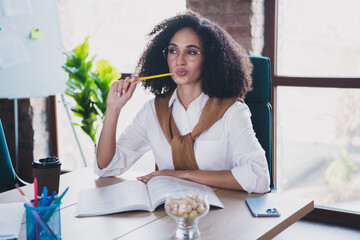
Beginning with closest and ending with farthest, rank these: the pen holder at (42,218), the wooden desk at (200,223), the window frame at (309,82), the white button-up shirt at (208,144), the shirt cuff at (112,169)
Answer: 1. the pen holder at (42,218)
2. the wooden desk at (200,223)
3. the white button-up shirt at (208,144)
4. the shirt cuff at (112,169)
5. the window frame at (309,82)

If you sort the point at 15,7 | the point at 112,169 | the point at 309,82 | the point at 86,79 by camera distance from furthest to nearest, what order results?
the point at 86,79
the point at 15,7
the point at 309,82
the point at 112,169

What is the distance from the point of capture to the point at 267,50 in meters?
3.06

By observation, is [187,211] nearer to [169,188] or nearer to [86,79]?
[169,188]

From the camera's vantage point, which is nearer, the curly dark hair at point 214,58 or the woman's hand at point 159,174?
the woman's hand at point 159,174

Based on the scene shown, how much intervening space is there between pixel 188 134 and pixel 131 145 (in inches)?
10.6

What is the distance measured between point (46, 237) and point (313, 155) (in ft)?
7.30

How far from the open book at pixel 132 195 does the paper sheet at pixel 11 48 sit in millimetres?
1770

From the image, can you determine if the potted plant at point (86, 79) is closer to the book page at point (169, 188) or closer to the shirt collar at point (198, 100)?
the shirt collar at point (198, 100)

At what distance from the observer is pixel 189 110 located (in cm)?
193

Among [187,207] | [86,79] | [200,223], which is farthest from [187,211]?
[86,79]

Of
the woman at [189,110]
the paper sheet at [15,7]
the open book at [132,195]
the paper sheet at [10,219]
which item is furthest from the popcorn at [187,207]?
the paper sheet at [15,7]

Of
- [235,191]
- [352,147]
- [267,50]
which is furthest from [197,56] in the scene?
[352,147]

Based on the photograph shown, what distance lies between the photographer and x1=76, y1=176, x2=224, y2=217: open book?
1.36m

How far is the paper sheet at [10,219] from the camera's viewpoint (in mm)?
1194
